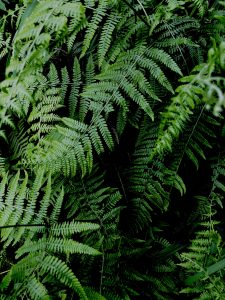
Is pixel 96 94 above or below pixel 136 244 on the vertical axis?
above

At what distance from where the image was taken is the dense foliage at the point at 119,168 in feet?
5.82

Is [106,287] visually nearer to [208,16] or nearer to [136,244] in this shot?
[136,244]

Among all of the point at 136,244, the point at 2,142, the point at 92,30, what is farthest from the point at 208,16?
the point at 2,142

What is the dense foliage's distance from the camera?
1775mm

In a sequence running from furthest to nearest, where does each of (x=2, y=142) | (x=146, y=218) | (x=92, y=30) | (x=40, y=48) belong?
(x=2, y=142) < (x=146, y=218) < (x=92, y=30) < (x=40, y=48)

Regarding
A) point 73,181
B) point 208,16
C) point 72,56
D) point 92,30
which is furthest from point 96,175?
point 208,16

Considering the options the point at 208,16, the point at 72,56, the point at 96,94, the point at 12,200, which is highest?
the point at 208,16

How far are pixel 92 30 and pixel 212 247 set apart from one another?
1.28m

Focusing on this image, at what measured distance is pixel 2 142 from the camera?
2.52m

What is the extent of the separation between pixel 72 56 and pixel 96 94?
59 centimetres

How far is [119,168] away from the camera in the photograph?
2295 millimetres

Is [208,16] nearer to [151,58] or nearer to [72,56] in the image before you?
[151,58]

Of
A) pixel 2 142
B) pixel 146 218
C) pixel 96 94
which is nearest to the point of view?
pixel 96 94

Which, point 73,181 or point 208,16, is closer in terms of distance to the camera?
point 208,16
